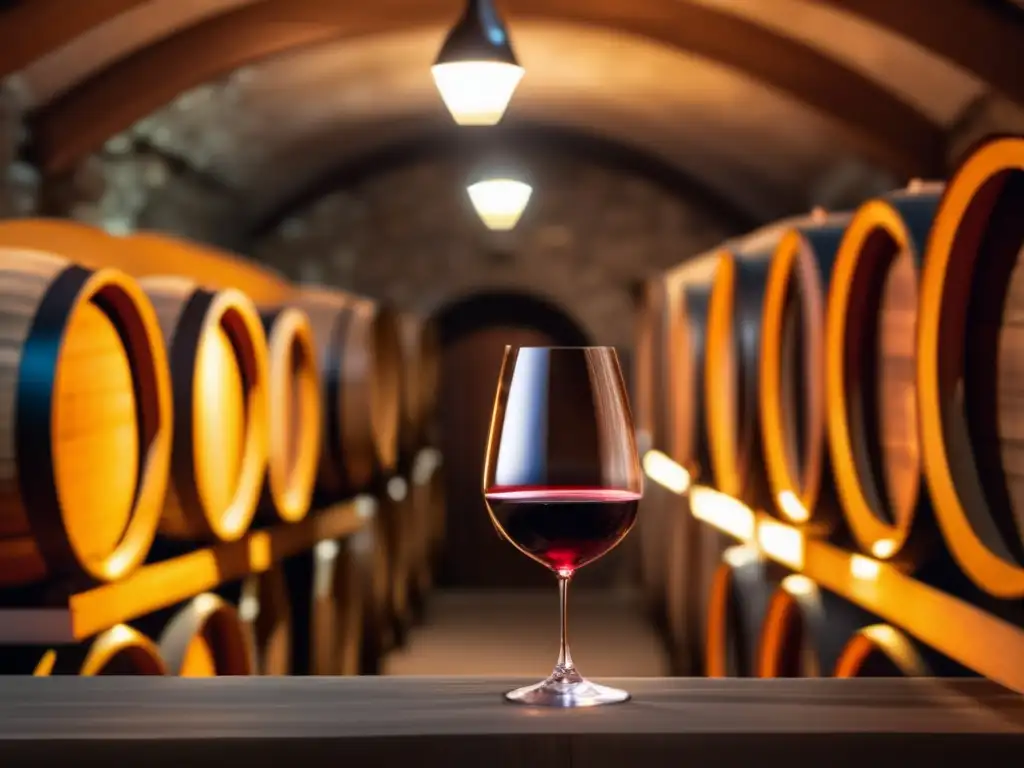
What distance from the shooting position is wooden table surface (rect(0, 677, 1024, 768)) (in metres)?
1.03

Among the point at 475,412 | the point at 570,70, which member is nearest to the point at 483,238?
the point at 475,412

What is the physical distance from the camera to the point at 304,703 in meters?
1.16

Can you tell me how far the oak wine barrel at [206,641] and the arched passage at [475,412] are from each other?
829 cm

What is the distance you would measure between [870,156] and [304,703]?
7.28 meters

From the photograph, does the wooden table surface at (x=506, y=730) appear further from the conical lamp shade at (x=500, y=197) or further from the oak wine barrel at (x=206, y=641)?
the conical lamp shade at (x=500, y=197)

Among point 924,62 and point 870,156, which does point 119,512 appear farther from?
point 870,156

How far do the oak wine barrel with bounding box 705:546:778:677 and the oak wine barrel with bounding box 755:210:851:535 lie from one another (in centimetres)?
31

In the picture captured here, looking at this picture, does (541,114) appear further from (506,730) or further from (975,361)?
(506,730)

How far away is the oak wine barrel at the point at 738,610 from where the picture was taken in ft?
10.7

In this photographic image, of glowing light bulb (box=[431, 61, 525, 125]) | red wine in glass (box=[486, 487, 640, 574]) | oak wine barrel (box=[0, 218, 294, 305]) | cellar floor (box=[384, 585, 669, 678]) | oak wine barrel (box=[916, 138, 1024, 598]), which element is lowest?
cellar floor (box=[384, 585, 669, 678])

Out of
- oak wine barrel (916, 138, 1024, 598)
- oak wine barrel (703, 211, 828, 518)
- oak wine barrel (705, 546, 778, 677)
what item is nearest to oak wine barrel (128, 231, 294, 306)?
oak wine barrel (703, 211, 828, 518)

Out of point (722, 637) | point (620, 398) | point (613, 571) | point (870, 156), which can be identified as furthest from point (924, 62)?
point (620, 398)

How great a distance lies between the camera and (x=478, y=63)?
14.9 feet

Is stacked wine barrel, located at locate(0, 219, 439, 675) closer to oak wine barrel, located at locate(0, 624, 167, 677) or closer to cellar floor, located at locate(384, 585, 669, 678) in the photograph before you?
oak wine barrel, located at locate(0, 624, 167, 677)
